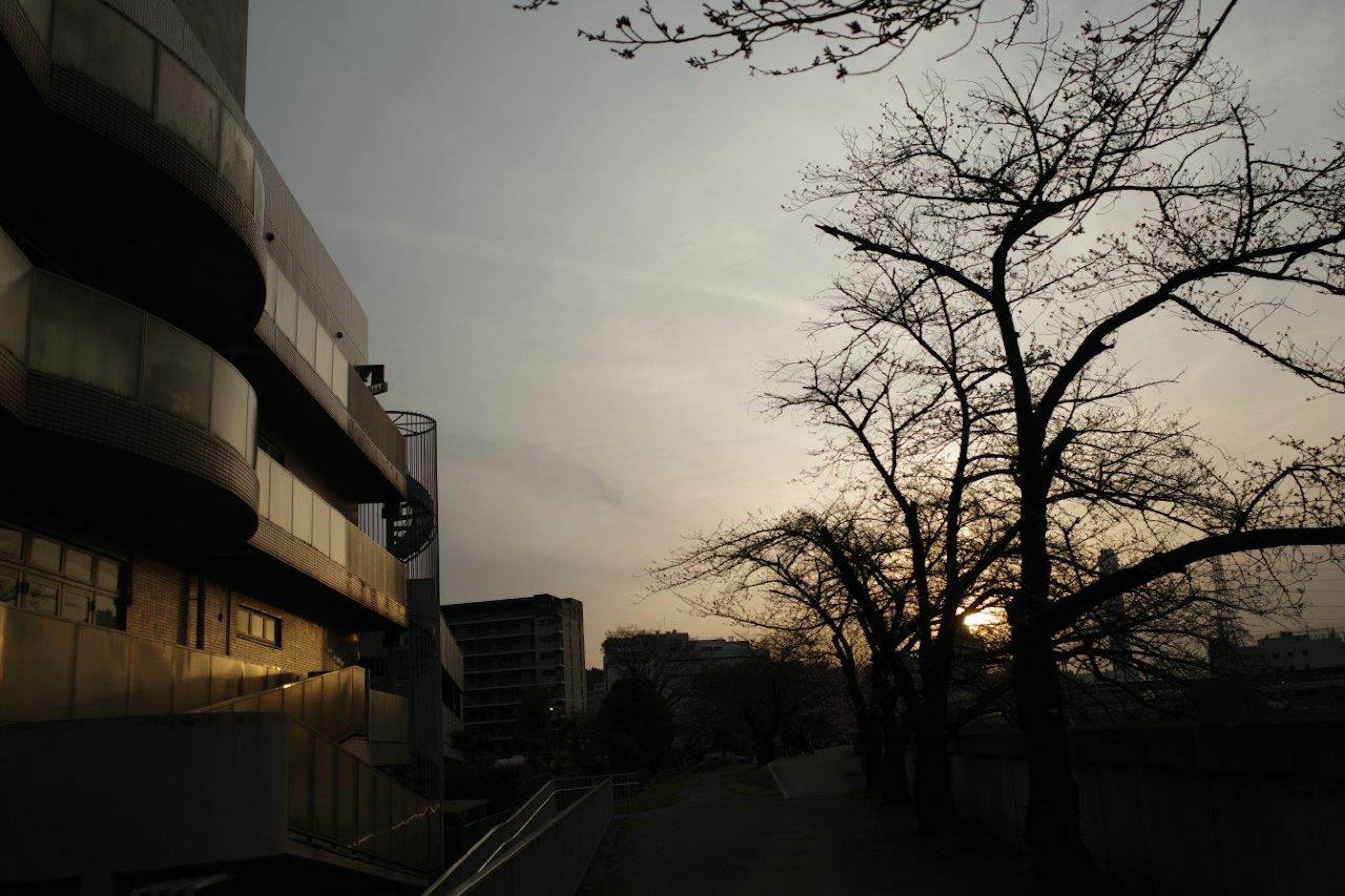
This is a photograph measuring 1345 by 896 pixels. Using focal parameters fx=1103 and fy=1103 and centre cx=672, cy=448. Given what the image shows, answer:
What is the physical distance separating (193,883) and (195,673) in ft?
13.7

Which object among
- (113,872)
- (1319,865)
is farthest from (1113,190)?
(113,872)

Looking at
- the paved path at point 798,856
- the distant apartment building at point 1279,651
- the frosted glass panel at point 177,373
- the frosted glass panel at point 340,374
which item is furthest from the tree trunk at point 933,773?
the frosted glass panel at point 177,373

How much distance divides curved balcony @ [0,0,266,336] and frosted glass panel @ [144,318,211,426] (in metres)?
1.78

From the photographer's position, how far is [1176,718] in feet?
45.3

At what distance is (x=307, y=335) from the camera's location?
2084cm

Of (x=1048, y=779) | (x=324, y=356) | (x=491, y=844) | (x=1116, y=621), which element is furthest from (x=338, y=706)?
(x=1116, y=621)

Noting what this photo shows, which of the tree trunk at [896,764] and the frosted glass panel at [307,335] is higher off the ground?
the frosted glass panel at [307,335]

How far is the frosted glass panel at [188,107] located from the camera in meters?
13.5

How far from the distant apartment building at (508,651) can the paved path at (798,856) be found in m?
120

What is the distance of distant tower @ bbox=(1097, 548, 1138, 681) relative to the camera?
13.3 metres

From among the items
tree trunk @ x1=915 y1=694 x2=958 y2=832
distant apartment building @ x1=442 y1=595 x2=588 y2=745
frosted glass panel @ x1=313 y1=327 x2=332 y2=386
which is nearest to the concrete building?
frosted glass panel @ x1=313 y1=327 x2=332 y2=386


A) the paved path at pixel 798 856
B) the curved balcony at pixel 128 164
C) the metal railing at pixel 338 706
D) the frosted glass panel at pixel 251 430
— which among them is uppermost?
the curved balcony at pixel 128 164

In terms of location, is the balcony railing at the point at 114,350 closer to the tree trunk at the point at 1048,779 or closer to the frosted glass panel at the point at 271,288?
the frosted glass panel at the point at 271,288

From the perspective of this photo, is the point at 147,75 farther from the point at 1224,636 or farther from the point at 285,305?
the point at 1224,636
